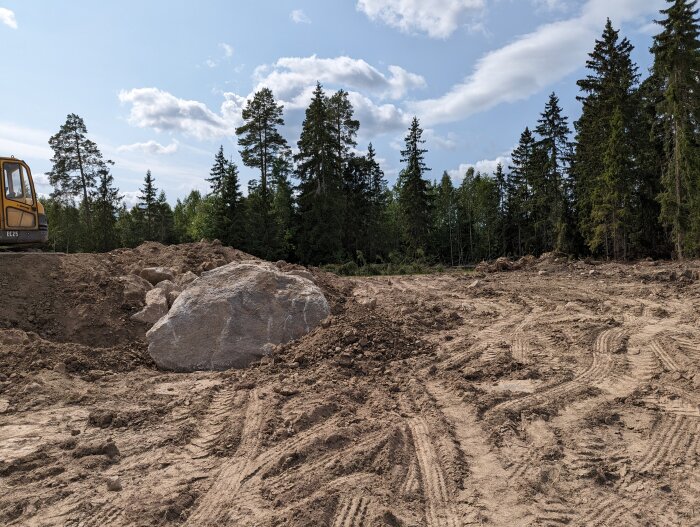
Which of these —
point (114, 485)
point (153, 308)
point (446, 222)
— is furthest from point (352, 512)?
point (446, 222)

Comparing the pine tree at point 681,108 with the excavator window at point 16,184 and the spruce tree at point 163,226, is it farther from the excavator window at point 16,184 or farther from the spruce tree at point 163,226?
the spruce tree at point 163,226

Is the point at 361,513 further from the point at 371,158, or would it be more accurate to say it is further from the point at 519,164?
the point at 519,164

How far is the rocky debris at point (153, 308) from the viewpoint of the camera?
915 cm

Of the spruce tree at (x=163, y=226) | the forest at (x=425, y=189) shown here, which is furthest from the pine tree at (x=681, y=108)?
the spruce tree at (x=163, y=226)

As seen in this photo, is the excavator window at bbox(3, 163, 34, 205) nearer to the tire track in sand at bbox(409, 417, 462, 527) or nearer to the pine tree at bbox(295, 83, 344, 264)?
the tire track in sand at bbox(409, 417, 462, 527)

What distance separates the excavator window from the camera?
39.8 ft

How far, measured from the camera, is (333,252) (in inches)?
1468

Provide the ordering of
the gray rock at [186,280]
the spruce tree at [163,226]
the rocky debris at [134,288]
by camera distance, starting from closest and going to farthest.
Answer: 1. the rocky debris at [134,288]
2. the gray rock at [186,280]
3. the spruce tree at [163,226]

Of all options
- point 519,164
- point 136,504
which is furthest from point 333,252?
point 136,504

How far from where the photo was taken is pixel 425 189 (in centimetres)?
4291

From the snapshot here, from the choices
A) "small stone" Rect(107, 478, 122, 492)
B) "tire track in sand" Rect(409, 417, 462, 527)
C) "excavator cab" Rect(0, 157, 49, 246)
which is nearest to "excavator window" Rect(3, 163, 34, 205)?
"excavator cab" Rect(0, 157, 49, 246)

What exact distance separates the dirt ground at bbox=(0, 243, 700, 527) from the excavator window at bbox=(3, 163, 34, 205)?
13.1ft

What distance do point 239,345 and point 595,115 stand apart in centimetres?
3556

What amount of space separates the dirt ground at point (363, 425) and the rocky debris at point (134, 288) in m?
0.19
